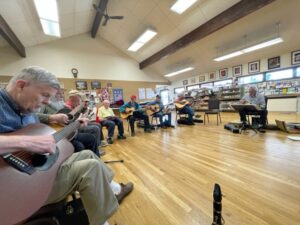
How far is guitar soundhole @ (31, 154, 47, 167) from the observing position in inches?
26.7

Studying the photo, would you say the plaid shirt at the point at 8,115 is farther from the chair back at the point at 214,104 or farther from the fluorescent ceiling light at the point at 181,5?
the chair back at the point at 214,104

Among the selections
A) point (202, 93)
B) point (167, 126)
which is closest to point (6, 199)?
point (167, 126)

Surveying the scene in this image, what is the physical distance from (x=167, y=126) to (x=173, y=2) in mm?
3631

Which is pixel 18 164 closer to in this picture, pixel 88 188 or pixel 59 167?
pixel 59 167

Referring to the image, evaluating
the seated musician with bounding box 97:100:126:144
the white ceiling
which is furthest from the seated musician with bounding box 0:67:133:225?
the white ceiling

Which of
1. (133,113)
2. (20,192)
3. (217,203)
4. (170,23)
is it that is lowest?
(217,203)

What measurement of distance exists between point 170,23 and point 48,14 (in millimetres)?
3642

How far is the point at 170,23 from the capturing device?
201 inches

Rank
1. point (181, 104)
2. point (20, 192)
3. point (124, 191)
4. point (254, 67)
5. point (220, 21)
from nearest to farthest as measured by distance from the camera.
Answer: point (20, 192) → point (124, 191) → point (220, 21) → point (181, 104) → point (254, 67)

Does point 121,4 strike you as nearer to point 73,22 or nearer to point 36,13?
point 73,22

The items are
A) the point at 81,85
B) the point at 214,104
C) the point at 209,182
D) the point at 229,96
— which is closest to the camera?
the point at 209,182

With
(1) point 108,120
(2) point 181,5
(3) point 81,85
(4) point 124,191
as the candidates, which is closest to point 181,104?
(1) point 108,120

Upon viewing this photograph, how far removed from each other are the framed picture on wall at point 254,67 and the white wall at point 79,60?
5542mm

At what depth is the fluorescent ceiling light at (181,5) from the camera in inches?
152
